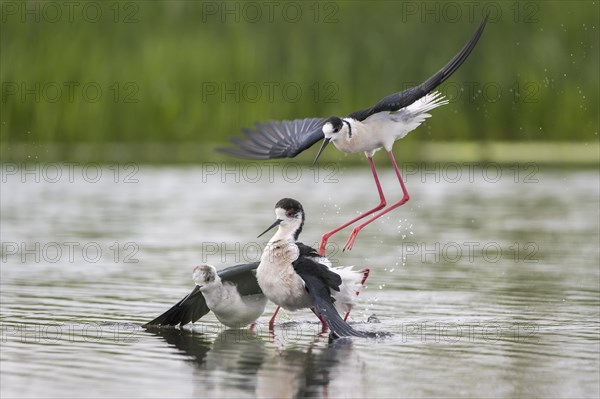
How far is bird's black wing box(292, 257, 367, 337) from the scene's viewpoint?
29.3ft

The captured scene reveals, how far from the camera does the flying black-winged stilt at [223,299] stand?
9.31 meters

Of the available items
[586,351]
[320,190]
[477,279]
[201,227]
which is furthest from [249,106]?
[586,351]

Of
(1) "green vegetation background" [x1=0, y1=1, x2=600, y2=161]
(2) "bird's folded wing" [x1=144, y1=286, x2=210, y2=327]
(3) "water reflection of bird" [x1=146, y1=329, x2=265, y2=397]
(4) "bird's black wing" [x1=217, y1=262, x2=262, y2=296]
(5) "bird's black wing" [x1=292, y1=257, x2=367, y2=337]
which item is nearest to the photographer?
(3) "water reflection of bird" [x1=146, y1=329, x2=265, y2=397]

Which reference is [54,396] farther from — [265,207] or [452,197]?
[452,197]

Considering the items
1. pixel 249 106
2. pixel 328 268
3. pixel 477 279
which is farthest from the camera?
pixel 249 106

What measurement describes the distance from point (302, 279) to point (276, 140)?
147cm

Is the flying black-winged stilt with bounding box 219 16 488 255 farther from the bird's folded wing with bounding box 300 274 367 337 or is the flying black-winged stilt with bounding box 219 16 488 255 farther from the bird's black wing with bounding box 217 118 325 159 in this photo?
the bird's folded wing with bounding box 300 274 367 337

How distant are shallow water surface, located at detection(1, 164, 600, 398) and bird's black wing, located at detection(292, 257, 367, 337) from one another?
20 centimetres

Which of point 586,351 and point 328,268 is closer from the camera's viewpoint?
point 586,351

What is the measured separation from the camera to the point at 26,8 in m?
26.8

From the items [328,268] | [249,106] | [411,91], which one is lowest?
[328,268]

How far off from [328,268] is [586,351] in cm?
189

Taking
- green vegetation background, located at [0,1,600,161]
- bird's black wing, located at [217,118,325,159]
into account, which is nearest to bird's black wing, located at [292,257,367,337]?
bird's black wing, located at [217,118,325,159]

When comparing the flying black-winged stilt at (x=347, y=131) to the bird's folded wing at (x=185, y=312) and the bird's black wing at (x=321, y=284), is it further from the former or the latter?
the bird's folded wing at (x=185, y=312)
